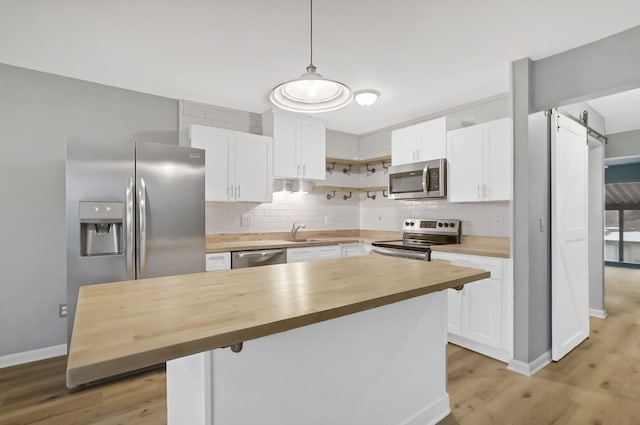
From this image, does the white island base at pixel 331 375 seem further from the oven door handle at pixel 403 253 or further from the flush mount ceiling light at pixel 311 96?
the oven door handle at pixel 403 253

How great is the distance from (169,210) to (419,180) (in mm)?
2699

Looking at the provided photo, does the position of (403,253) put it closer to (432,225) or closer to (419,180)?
(432,225)

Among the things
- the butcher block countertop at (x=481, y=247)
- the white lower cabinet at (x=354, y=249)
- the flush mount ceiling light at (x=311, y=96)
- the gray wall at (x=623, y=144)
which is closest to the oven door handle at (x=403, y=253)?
the butcher block countertop at (x=481, y=247)

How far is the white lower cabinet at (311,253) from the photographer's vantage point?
3742 millimetres

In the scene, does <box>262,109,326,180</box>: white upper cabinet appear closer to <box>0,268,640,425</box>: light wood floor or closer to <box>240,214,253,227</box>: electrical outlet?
<box>240,214,253,227</box>: electrical outlet

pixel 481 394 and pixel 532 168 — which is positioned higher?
pixel 532 168

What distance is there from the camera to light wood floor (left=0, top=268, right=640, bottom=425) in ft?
6.93

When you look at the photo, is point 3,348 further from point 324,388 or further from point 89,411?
point 324,388

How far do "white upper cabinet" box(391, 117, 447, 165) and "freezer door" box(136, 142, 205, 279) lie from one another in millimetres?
2376

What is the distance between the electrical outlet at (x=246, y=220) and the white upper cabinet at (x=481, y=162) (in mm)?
2386

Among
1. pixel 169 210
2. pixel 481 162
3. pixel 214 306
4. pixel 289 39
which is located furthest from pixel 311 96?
pixel 481 162

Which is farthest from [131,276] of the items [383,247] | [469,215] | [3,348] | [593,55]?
[593,55]

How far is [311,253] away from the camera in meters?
3.91

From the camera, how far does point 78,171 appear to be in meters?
2.58
